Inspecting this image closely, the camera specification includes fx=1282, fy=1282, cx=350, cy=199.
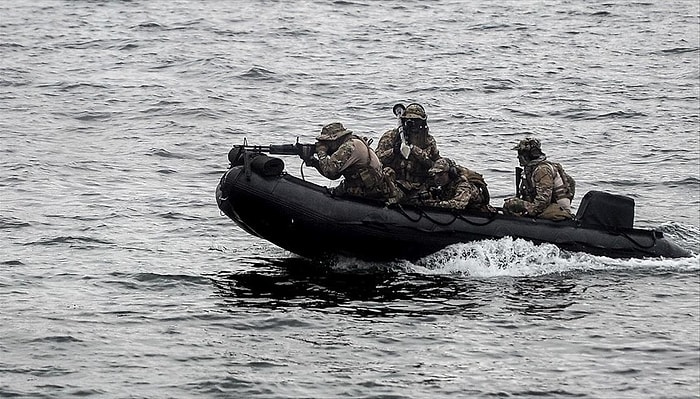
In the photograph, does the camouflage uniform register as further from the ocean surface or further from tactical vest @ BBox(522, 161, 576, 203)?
tactical vest @ BBox(522, 161, 576, 203)

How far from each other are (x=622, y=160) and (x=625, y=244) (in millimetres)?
7454

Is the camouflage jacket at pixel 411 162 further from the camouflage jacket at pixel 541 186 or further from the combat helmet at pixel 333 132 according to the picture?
the camouflage jacket at pixel 541 186

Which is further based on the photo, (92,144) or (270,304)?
(92,144)

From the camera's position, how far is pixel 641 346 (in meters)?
12.8

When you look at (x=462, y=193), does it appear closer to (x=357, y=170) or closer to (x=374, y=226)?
(x=374, y=226)

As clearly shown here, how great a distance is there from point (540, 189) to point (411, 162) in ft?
5.50

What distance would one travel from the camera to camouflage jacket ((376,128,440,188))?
16.4 m

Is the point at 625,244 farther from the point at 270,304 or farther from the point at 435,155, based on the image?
the point at 270,304

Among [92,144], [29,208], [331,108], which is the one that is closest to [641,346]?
[29,208]

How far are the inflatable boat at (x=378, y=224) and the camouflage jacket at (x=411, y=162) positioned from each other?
2.77 ft

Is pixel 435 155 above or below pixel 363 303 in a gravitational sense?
above

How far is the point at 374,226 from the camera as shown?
1553 cm

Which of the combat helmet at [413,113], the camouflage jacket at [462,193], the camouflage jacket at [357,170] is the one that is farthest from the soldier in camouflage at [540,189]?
the camouflage jacket at [357,170]

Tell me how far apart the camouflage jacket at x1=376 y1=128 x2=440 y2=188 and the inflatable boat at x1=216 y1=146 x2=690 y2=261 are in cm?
84
